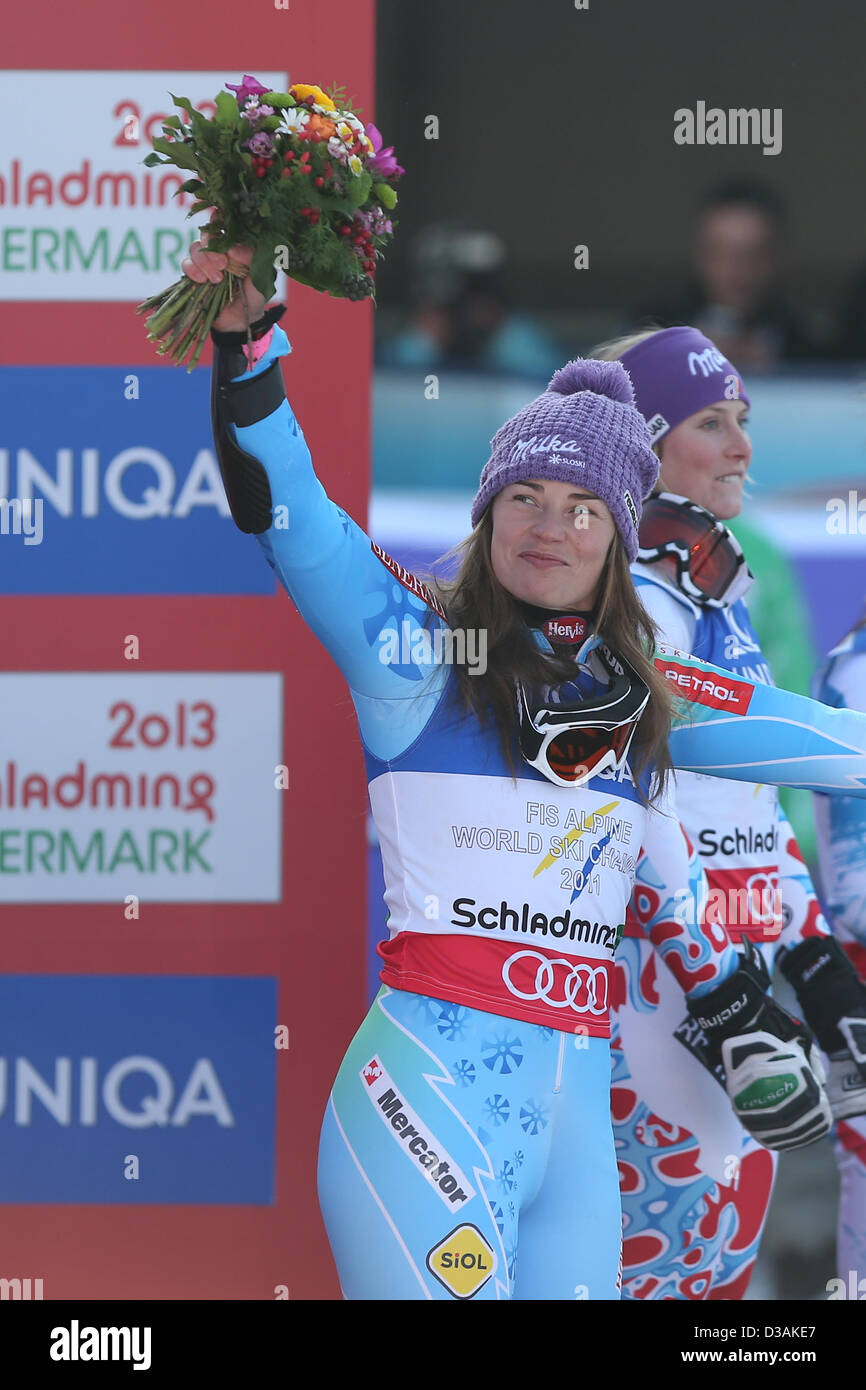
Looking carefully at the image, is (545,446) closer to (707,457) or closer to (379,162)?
(379,162)

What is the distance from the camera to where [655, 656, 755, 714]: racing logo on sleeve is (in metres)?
2.08

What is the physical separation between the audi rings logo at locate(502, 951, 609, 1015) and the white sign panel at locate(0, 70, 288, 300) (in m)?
1.74

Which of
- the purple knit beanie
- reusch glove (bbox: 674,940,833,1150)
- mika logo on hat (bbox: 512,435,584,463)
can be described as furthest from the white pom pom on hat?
reusch glove (bbox: 674,940,833,1150)

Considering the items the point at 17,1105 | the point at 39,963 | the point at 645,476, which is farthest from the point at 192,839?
the point at 645,476

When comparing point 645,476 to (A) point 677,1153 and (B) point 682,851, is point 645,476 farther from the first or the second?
(A) point 677,1153

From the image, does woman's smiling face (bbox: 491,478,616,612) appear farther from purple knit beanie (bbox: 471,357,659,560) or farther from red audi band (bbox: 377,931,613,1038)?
red audi band (bbox: 377,931,613,1038)

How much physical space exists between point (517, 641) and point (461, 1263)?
0.78 meters

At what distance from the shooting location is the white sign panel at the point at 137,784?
3.00 meters

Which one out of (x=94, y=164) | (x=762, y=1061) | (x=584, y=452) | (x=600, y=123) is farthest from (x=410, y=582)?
(x=600, y=123)

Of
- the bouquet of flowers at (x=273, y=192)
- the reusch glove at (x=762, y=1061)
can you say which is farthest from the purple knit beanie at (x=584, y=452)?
the reusch glove at (x=762, y=1061)

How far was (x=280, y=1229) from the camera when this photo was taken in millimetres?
3074

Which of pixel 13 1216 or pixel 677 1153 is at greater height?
pixel 677 1153
